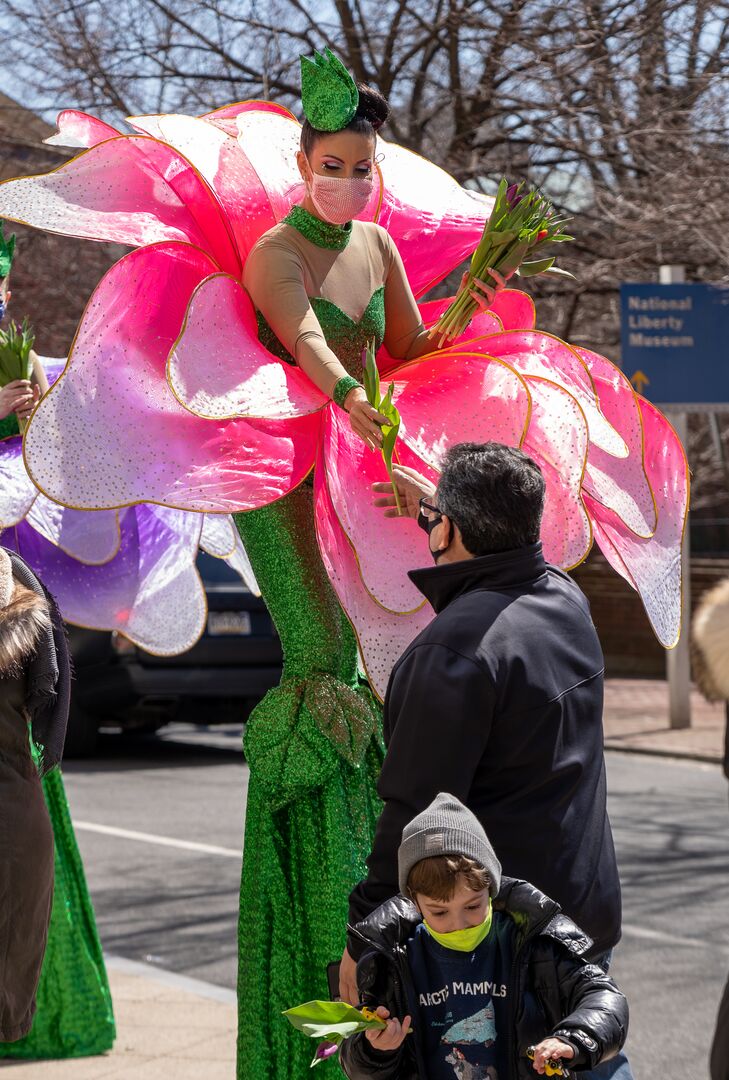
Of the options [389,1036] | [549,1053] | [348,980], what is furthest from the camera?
[348,980]

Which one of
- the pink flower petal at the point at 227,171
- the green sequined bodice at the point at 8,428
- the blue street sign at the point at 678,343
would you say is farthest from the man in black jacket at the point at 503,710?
the blue street sign at the point at 678,343

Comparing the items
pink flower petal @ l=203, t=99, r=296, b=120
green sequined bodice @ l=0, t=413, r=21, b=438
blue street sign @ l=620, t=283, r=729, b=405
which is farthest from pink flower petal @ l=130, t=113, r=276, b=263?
blue street sign @ l=620, t=283, r=729, b=405

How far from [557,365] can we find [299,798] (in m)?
1.06

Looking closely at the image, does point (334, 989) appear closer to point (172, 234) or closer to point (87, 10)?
point (172, 234)

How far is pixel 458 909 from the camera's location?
225 centimetres

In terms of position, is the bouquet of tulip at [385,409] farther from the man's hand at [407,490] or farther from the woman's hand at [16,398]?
the woman's hand at [16,398]

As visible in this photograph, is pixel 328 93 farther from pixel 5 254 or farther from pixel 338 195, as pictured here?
pixel 5 254

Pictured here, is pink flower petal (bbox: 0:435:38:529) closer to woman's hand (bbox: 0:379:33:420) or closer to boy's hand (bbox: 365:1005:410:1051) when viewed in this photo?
woman's hand (bbox: 0:379:33:420)

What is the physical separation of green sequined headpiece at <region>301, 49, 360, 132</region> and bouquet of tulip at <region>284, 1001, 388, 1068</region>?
70.2 inches

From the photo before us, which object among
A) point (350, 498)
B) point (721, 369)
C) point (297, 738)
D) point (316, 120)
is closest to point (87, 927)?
point (297, 738)

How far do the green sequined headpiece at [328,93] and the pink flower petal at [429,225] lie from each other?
19.0 inches

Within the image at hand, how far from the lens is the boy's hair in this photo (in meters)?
2.24

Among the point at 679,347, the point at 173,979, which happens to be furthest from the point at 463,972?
the point at 679,347

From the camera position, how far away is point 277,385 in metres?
3.10
